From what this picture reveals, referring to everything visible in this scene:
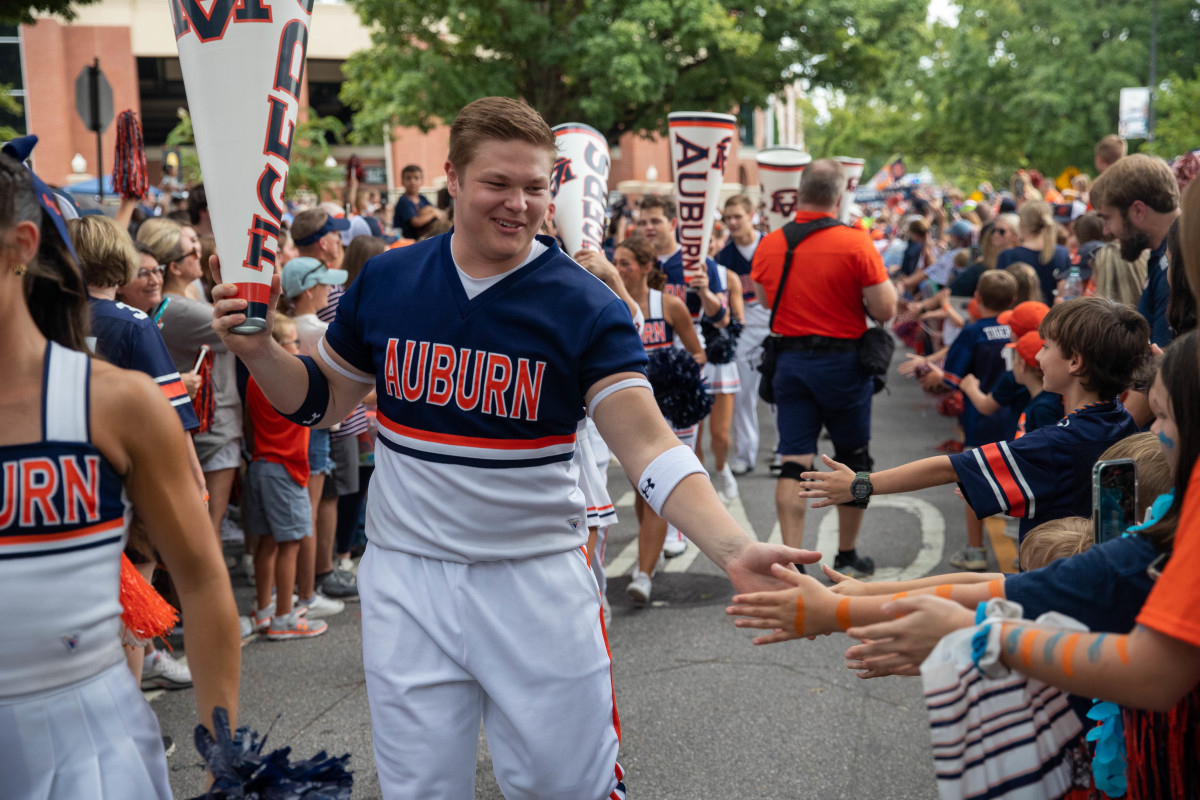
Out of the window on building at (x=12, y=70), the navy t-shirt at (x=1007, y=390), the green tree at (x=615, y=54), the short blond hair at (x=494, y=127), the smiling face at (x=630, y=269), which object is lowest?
the navy t-shirt at (x=1007, y=390)

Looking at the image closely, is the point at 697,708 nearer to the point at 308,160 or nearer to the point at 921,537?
the point at 921,537

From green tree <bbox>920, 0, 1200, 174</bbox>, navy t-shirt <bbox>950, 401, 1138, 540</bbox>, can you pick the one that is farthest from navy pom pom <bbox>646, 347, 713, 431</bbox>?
green tree <bbox>920, 0, 1200, 174</bbox>

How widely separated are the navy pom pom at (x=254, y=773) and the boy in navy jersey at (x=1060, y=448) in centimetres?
158

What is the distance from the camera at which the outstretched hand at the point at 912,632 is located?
1.97m

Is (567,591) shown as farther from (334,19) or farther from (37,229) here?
(334,19)

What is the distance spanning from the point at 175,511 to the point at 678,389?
14.9ft

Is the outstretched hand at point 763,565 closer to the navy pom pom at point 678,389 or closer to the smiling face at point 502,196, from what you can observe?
the smiling face at point 502,196

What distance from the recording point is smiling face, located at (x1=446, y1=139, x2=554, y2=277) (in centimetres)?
256

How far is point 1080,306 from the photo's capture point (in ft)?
11.7

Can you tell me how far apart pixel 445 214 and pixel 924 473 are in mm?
6349

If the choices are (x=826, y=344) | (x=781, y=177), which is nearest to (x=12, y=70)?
(x=781, y=177)

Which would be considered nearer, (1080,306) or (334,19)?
(1080,306)

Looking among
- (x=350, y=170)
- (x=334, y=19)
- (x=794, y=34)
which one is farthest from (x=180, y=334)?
(x=334, y=19)

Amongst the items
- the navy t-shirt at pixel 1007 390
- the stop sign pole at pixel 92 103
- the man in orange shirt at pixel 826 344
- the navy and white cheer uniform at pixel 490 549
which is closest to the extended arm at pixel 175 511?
the navy and white cheer uniform at pixel 490 549
